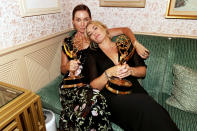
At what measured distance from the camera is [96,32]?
1.55 metres

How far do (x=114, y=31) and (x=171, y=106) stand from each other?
3.20 ft

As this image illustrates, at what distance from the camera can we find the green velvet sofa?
61.8 inches

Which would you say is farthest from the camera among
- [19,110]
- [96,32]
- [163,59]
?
[163,59]

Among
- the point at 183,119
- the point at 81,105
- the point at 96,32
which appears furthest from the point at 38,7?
the point at 183,119

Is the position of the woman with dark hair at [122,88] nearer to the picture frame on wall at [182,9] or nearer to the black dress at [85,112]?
the black dress at [85,112]

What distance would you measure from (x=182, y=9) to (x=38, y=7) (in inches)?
61.2

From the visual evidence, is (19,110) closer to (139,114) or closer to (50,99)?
(50,99)

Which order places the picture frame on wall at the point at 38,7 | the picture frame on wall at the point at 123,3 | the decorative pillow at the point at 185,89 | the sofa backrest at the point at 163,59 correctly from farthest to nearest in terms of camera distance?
the picture frame on wall at the point at 123,3
the sofa backrest at the point at 163,59
the picture frame on wall at the point at 38,7
the decorative pillow at the point at 185,89

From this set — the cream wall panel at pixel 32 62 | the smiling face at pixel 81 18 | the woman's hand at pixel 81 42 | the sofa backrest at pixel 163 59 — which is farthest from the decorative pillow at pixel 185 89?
the cream wall panel at pixel 32 62

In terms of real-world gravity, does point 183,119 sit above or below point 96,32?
below

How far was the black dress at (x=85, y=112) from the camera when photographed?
4.05 ft

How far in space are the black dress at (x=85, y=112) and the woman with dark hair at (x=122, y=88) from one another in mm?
96

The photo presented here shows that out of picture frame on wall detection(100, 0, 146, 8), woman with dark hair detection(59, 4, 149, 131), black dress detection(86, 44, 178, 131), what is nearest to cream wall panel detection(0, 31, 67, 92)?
woman with dark hair detection(59, 4, 149, 131)

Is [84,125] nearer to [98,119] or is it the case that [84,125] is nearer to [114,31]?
[98,119]
